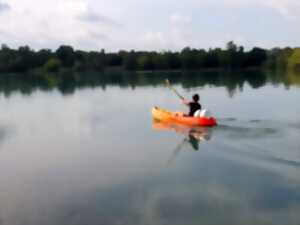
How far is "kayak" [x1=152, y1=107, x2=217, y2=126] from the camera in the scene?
19.0 m

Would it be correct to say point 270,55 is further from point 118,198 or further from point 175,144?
point 118,198

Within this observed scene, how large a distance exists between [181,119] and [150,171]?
7435 millimetres

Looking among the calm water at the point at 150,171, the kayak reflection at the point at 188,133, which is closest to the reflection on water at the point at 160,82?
the kayak reflection at the point at 188,133

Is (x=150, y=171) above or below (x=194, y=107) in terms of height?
below

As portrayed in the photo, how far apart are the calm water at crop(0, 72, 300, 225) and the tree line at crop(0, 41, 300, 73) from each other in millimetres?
71504

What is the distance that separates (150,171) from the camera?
42.8ft

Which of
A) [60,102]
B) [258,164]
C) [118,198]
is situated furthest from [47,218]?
[60,102]

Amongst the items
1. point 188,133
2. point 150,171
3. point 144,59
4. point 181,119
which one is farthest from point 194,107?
point 144,59

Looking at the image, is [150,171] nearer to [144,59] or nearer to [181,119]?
[181,119]

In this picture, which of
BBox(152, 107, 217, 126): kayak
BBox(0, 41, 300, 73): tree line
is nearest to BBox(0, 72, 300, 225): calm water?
BBox(152, 107, 217, 126): kayak

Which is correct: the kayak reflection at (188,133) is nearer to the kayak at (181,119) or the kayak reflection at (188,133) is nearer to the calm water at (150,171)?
the calm water at (150,171)

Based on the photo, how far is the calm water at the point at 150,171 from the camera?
9.68 metres

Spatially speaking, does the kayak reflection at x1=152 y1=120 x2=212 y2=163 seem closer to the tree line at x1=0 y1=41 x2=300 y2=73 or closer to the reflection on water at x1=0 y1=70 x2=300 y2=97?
the reflection on water at x1=0 y1=70 x2=300 y2=97

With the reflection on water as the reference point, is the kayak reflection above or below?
above
